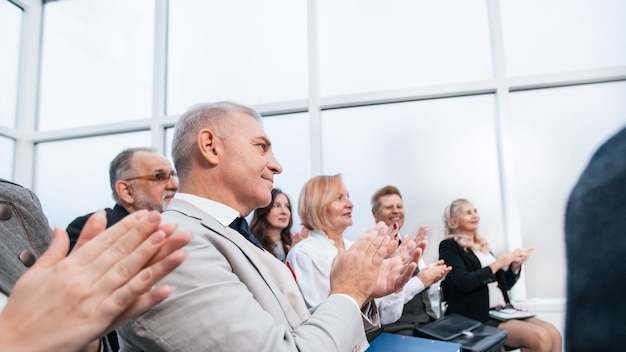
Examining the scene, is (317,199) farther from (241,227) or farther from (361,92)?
(361,92)

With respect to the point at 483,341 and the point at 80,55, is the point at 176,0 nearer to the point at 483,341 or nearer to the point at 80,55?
the point at 80,55

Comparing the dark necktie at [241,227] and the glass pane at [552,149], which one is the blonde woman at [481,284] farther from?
the dark necktie at [241,227]

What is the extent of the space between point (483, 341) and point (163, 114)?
3.15 meters

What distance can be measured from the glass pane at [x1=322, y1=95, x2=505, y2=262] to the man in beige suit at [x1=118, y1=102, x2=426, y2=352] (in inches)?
80.8

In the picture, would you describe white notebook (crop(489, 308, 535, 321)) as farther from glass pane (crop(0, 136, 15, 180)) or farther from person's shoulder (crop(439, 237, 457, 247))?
glass pane (crop(0, 136, 15, 180))

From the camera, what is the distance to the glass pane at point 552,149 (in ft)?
10.4

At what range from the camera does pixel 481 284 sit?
2361 millimetres

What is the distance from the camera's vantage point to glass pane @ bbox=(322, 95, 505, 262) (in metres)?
3.31

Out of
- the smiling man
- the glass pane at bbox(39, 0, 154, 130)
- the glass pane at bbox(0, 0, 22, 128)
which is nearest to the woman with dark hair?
the smiling man

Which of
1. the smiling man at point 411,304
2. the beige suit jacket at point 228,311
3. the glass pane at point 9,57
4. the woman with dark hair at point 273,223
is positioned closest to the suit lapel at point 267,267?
the beige suit jacket at point 228,311

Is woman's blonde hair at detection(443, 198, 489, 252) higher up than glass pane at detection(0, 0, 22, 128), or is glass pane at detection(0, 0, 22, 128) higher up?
glass pane at detection(0, 0, 22, 128)

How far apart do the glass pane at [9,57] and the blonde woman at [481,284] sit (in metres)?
4.08

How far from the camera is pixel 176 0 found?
406 cm

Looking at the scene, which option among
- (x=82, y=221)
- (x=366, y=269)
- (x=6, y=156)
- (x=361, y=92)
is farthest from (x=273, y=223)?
(x=6, y=156)
